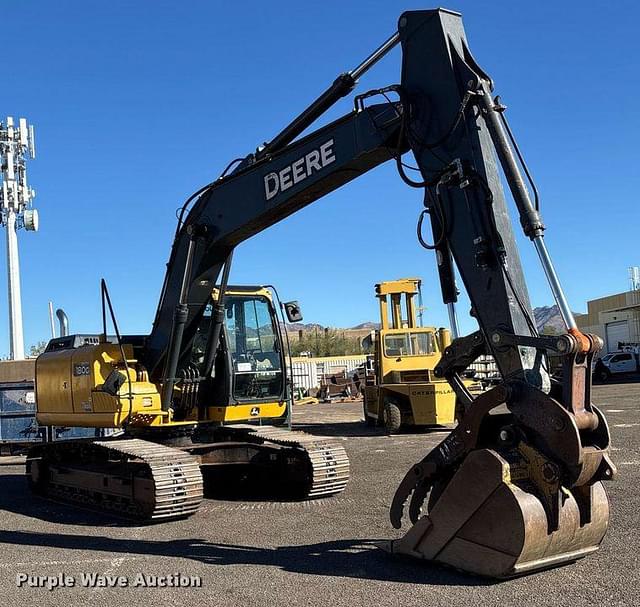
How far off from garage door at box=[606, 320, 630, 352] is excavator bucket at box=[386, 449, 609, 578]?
49.7 metres

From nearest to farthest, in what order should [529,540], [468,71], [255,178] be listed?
[529,540] < [468,71] < [255,178]

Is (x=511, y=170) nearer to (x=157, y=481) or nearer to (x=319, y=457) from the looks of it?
(x=319, y=457)

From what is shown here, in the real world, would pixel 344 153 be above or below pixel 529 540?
above

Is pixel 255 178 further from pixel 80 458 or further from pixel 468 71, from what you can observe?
pixel 80 458

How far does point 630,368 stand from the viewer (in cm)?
3853

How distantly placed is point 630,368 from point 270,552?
35585 mm

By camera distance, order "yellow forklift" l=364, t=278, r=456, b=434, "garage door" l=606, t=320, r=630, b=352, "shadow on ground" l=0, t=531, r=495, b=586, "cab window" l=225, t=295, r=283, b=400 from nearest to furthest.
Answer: "shadow on ground" l=0, t=531, r=495, b=586 → "cab window" l=225, t=295, r=283, b=400 → "yellow forklift" l=364, t=278, r=456, b=434 → "garage door" l=606, t=320, r=630, b=352

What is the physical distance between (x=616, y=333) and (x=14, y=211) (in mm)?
39843

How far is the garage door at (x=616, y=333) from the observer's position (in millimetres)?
52728

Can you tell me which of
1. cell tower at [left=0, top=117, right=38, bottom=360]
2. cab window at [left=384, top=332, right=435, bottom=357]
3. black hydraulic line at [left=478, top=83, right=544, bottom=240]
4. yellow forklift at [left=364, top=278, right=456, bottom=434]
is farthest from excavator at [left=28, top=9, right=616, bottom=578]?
cell tower at [left=0, top=117, right=38, bottom=360]

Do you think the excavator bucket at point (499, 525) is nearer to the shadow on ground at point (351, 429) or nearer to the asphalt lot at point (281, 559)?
the asphalt lot at point (281, 559)

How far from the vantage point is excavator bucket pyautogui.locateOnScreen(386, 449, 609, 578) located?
Answer: 5.28 m

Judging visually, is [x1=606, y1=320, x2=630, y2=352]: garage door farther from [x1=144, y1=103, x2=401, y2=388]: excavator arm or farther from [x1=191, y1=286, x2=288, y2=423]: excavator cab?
[x1=144, y1=103, x2=401, y2=388]: excavator arm

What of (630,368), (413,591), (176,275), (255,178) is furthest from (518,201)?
(630,368)
